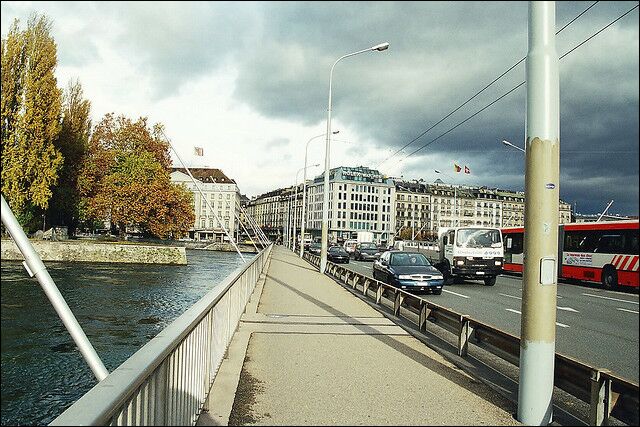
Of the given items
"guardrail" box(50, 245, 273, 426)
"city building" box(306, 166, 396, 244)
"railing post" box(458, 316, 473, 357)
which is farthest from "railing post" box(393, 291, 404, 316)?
"city building" box(306, 166, 396, 244)

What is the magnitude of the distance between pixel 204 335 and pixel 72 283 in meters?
25.6

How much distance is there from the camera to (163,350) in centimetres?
319

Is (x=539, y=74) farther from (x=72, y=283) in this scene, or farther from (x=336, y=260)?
(x=336, y=260)

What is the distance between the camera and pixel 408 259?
19.6 metres

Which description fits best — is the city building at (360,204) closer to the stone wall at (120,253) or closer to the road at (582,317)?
the stone wall at (120,253)

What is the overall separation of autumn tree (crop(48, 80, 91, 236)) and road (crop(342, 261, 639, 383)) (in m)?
31.6

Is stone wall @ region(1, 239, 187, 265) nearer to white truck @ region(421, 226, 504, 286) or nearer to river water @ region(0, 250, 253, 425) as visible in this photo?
river water @ region(0, 250, 253, 425)

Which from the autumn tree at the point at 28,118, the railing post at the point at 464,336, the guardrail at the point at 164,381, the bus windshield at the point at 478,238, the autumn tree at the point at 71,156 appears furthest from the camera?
the autumn tree at the point at 71,156

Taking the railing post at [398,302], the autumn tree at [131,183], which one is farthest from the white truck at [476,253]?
the autumn tree at [131,183]

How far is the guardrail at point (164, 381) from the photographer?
7.45 ft

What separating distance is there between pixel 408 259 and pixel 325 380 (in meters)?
14.0

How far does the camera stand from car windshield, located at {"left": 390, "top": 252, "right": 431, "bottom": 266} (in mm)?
19209

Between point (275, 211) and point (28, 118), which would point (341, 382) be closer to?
point (28, 118)

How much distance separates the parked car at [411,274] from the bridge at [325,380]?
764cm
